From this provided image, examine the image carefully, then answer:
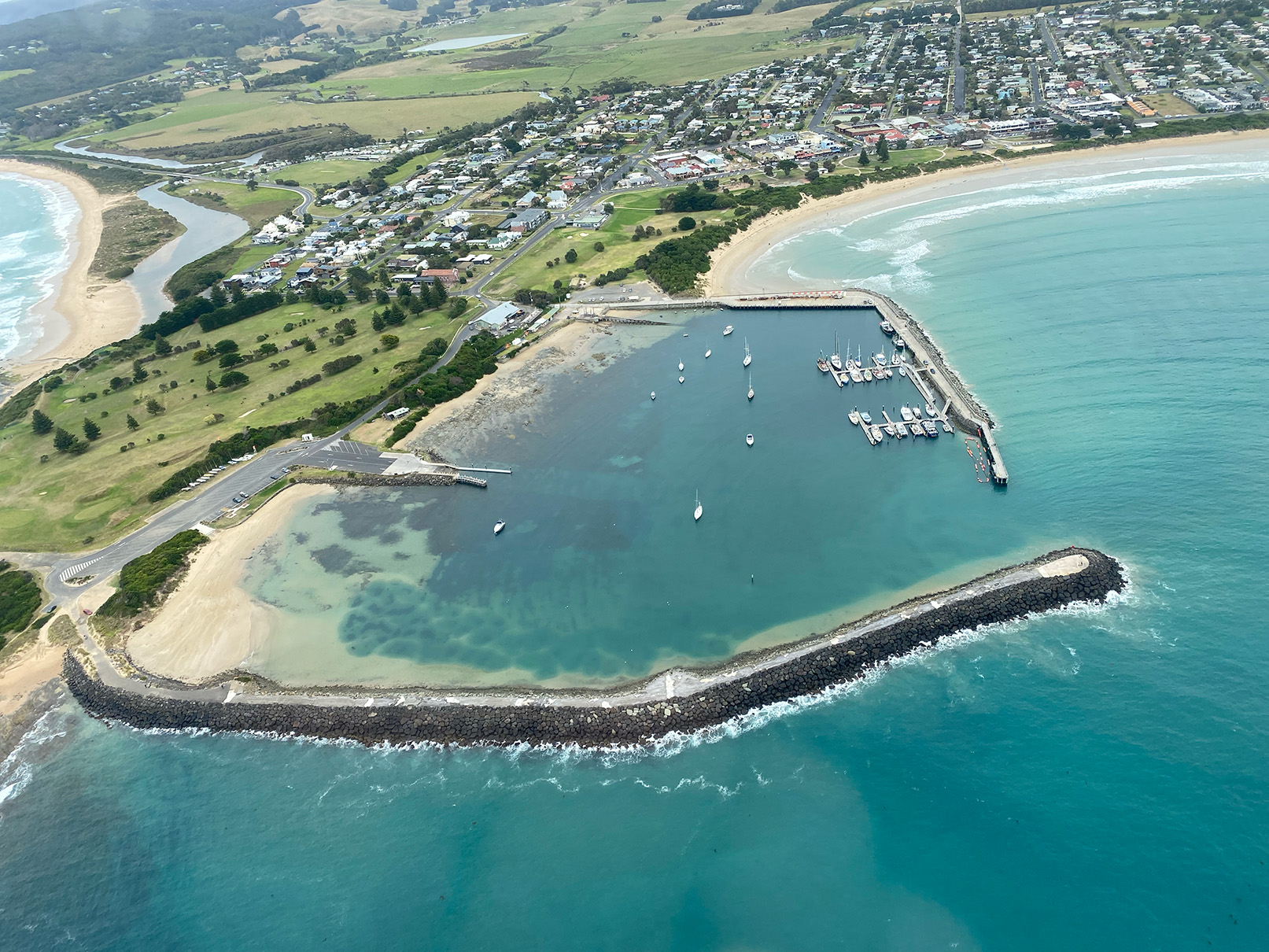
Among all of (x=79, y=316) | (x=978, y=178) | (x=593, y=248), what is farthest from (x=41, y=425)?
(x=978, y=178)

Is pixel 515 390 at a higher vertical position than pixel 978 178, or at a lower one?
lower

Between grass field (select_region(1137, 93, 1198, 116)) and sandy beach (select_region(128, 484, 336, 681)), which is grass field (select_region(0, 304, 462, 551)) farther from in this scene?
grass field (select_region(1137, 93, 1198, 116))

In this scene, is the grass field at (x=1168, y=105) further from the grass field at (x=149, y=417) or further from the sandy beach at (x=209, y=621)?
the sandy beach at (x=209, y=621)

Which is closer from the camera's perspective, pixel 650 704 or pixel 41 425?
pixel 650 704

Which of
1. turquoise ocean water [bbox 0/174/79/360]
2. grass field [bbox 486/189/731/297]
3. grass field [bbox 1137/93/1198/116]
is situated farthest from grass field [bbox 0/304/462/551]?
grass field [bbox 1137/93/1198/116]

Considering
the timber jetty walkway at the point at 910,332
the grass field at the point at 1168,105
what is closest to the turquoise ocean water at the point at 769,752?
the timber jetty walkway at the point at 910,332

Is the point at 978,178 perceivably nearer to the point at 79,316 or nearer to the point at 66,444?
the point at 66,444

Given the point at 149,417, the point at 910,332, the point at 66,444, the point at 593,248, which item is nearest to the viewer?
the point at 66,444
